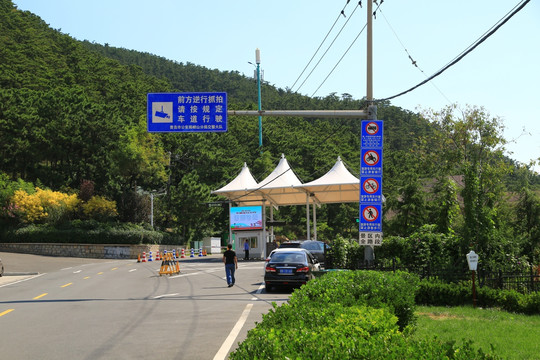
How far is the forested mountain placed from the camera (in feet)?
134

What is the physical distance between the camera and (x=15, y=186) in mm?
57938

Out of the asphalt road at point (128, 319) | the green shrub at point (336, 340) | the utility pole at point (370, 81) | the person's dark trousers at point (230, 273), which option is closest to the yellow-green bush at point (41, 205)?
the asphalt road at point (128, 319)

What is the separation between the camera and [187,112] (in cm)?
2136

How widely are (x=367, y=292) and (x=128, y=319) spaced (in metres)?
5.83

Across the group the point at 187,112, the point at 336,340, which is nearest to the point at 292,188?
the point at 187,112

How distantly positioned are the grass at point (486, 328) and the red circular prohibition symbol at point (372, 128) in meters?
6.15

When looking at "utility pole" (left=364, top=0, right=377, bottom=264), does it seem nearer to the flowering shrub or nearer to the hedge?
the hedge

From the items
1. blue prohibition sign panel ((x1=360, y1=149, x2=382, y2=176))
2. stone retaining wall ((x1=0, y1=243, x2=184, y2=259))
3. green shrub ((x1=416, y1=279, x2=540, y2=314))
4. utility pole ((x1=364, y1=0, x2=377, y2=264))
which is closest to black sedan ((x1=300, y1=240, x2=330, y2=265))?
utility pole ((x1=364, y1=0, x2=377, y2=264))

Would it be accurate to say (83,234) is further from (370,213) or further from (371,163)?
(371,163)

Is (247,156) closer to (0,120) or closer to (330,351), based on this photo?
(0,120)

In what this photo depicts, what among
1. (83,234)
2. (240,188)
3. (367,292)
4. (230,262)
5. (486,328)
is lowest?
(486,328)

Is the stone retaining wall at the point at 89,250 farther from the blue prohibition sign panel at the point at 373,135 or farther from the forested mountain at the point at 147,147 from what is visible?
the blue prohibition sign panel at the point at 373,135

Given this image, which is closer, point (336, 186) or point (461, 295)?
point (461, 295)

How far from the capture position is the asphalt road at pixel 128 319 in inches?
368
